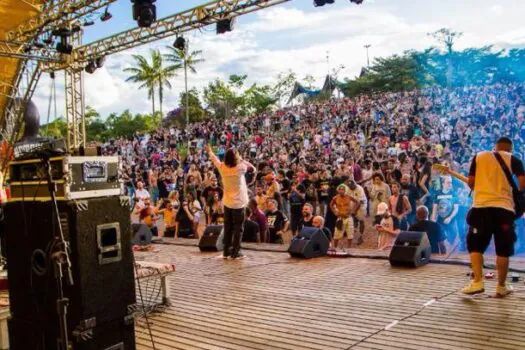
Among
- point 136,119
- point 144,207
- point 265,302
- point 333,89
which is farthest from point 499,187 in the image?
point 136,119

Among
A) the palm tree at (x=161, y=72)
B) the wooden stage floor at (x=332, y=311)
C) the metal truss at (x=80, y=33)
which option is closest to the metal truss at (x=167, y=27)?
the metal truss at (x=80, y=33)

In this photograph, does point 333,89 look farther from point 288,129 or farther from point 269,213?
point 269,213

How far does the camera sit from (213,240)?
7699mm

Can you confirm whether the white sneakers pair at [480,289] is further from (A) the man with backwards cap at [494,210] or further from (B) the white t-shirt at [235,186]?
(B) the white t-shirt at [235,186]

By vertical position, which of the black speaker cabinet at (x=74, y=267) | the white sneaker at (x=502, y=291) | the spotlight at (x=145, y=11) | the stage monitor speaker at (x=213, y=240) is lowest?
the white sneaker at (x=502, y=291)

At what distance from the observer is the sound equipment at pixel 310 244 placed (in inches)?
261

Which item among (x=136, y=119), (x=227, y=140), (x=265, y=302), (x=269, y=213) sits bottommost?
(x=265, y=302)

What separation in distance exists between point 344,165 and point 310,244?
5111 millimetres

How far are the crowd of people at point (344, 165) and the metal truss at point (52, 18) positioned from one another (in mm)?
3705

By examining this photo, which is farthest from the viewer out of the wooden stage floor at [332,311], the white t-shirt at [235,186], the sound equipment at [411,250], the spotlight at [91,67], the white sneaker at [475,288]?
the spotlight at [91,67]

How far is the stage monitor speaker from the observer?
7.67 metres

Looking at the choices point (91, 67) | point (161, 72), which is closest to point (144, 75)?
point (161, 72)

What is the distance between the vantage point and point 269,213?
8.83 meters

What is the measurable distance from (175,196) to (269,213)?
110 inches
